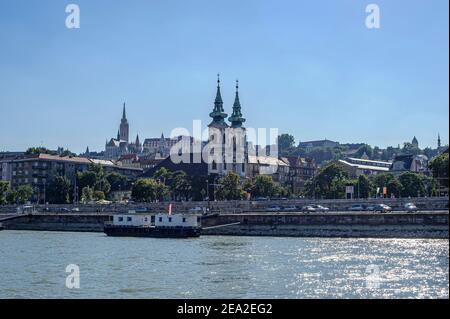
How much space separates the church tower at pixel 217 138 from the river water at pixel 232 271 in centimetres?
11320

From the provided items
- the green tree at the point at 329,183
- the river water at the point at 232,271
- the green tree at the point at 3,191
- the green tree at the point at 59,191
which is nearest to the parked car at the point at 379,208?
the river water at the point at 232,271

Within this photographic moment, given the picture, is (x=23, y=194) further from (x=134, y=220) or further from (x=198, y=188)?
(x=134, y=220)

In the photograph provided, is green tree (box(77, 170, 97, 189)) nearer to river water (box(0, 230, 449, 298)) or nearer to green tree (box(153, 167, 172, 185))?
green tree (box(153, 167, 172, 185))

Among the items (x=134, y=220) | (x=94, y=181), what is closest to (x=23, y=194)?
(x=94, y=181)

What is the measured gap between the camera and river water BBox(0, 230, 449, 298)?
1390 inches

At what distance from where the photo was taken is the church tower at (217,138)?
180000 millimetres

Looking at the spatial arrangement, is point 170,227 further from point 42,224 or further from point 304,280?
point 304,280

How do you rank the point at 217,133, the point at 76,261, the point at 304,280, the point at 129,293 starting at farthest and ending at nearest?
the point at 217,133
the point at 76,261
the point at 304,280
the point at 129,293

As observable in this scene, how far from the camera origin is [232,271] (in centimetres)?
4462

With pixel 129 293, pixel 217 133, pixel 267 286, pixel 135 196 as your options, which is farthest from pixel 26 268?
pixel 217 133

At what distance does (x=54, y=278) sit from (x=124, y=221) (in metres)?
53.4

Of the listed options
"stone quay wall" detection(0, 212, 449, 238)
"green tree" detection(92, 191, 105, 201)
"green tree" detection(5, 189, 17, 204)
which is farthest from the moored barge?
"green tree" detection(5, 189, 17, 204)
